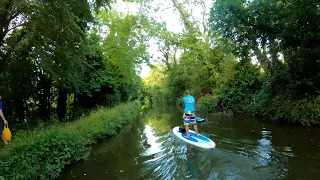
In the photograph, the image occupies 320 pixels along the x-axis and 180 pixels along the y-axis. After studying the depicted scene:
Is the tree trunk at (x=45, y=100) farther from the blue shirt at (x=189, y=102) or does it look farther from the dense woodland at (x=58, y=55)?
the blue shirt at (x=189, y=102)

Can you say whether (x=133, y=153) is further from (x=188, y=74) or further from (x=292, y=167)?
(x=188, y=74)

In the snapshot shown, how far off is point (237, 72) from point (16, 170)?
819 inches

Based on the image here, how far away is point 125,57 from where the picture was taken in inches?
951

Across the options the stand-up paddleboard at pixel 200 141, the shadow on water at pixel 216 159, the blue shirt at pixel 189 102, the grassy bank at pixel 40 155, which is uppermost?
the blue shirt at pixel 189 102

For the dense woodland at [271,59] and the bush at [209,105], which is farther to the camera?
the bush at [209,105]

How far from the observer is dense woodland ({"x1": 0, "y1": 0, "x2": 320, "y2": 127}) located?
10.8 meters

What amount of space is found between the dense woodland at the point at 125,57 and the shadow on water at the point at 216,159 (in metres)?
3.68

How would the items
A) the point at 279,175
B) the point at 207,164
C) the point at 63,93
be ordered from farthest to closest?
the point at 63,93 → the point at 207,164 → the point at 279,175

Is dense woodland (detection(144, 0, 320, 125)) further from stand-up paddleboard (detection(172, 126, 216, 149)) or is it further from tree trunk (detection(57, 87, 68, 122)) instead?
tree trunk (detection(57, 87, 68, 122))

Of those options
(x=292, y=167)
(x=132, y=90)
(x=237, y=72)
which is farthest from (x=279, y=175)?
(x=132, y=90)

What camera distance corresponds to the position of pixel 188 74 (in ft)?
121

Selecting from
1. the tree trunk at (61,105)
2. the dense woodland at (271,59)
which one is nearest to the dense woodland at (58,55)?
the tree trunk at (61,105)

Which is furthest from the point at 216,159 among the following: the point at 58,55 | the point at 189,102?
the point at 58,55

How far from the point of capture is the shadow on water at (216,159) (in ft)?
23.1
